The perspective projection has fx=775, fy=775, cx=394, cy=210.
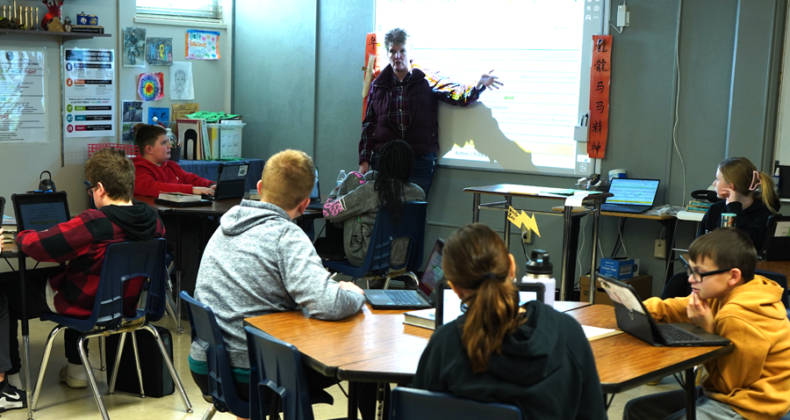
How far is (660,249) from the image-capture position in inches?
196

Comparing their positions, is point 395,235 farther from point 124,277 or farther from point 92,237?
point 92,237

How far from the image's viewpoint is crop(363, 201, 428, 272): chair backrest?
4152 mm

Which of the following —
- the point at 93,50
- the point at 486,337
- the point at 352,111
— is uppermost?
the point at 93,50

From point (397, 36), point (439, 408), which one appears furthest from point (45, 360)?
point (397, 36)

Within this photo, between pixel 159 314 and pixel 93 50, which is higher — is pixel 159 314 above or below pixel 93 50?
below

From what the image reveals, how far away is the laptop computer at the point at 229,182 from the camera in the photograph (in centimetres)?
462

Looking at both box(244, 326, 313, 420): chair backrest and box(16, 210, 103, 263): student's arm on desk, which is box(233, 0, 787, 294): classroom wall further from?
box(244, 326, 313, 420): chair backrest

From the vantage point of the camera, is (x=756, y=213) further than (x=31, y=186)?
No

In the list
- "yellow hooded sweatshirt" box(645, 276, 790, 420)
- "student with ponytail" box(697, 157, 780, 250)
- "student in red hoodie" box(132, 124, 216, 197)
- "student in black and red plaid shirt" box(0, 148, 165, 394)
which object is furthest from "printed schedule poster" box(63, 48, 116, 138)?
"yellow hooded sweatshirt" box(645, 276, 790, 420)

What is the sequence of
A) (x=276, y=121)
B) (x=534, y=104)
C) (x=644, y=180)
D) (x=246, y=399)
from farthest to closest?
(x=276, y=121) < (x=534, y=104) < (x=644, y=180) < (x=246, y=399)

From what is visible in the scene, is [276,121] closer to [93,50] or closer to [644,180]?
[93,50]

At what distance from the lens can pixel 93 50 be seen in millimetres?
5977

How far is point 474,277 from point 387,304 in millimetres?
874

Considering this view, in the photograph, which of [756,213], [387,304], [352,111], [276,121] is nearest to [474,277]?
[387,304]
